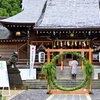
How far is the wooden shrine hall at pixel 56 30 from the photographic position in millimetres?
22438

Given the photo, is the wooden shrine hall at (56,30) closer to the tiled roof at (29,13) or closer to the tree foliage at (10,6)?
the tiled roof at (29,13)

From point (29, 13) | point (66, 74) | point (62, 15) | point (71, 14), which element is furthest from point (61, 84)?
point (29, 13)

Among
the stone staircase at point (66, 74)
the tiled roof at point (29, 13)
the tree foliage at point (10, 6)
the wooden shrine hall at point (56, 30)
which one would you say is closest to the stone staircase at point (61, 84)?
the stone staircase at point (66, 74)

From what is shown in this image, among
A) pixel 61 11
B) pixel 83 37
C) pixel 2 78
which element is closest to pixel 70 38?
pixel 83 37

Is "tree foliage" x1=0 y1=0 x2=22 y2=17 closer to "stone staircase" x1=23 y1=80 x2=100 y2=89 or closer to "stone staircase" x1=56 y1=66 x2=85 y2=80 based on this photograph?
"stone staircase" x1=56 y1=66 x2=85 y2=80

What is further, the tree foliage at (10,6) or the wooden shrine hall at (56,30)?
the tree foliage at (10,6)

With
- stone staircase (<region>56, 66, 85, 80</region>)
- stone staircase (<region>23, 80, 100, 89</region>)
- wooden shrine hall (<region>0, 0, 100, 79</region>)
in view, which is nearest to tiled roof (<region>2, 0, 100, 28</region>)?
wooden shrine hall (<region>0, 0, 100, 79</region>)

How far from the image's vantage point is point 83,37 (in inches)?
911

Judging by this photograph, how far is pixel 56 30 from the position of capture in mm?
22125

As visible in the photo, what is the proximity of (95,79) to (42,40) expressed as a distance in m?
5.97

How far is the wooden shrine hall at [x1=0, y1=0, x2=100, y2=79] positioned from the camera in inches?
883

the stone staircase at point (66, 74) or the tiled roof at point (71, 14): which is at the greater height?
the tiled roof at point (71, 14)

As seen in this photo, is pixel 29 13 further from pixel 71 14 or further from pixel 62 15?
pixel 71 14

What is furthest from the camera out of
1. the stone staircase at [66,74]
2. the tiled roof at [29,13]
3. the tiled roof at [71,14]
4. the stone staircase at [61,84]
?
the tiled roof at [29,13]
